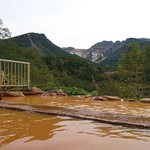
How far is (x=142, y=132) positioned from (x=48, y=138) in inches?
37.8

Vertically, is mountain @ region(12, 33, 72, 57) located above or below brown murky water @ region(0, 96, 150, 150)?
above

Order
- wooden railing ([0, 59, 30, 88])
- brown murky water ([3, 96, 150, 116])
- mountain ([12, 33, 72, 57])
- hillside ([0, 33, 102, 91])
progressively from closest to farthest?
brown murky water ([3, 96, 150, 116])
wooden railing ([0, 59, 30, 88])
hillside ([0, 33, 102, 91])
mountain ([12, 33, 72, 57])

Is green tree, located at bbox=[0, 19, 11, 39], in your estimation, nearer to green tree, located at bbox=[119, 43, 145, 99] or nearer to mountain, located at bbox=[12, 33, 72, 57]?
green tree, located at bbox=[119, 43, 145, 99]

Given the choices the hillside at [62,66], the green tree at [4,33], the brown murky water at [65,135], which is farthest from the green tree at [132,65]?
the brown murky water at [65,135]

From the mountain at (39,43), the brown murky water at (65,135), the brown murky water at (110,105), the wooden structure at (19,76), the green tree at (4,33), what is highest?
the mountain at (39,43)

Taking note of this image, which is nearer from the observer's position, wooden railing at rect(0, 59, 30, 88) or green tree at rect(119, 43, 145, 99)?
wooden railing at rect(0, 59, 30, 88)

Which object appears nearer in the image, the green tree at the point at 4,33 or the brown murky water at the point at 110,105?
the brown murky water at the point at 110,105

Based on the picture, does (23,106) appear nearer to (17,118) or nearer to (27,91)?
(17,118)

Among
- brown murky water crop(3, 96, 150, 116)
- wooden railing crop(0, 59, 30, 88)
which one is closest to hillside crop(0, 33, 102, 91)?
wooden railing crop(0, 59, 30, 88)

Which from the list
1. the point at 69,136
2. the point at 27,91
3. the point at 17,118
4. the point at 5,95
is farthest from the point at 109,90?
the point at 69,136

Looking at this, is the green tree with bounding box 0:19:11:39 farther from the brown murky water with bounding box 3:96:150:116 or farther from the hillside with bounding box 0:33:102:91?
the brown murky water with bounding box 3:96:150:116

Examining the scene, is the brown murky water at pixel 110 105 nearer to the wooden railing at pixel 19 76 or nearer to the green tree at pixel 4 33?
the wooden railing at pixel 19 76

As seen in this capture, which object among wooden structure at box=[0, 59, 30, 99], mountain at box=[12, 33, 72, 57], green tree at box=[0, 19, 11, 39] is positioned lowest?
wooden structure at box=[0, 59, 30, 99]

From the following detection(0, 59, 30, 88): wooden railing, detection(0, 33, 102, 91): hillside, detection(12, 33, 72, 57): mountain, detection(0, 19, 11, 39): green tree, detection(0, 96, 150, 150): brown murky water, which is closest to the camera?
detection(0, 96, 150, 150): brown murky water
